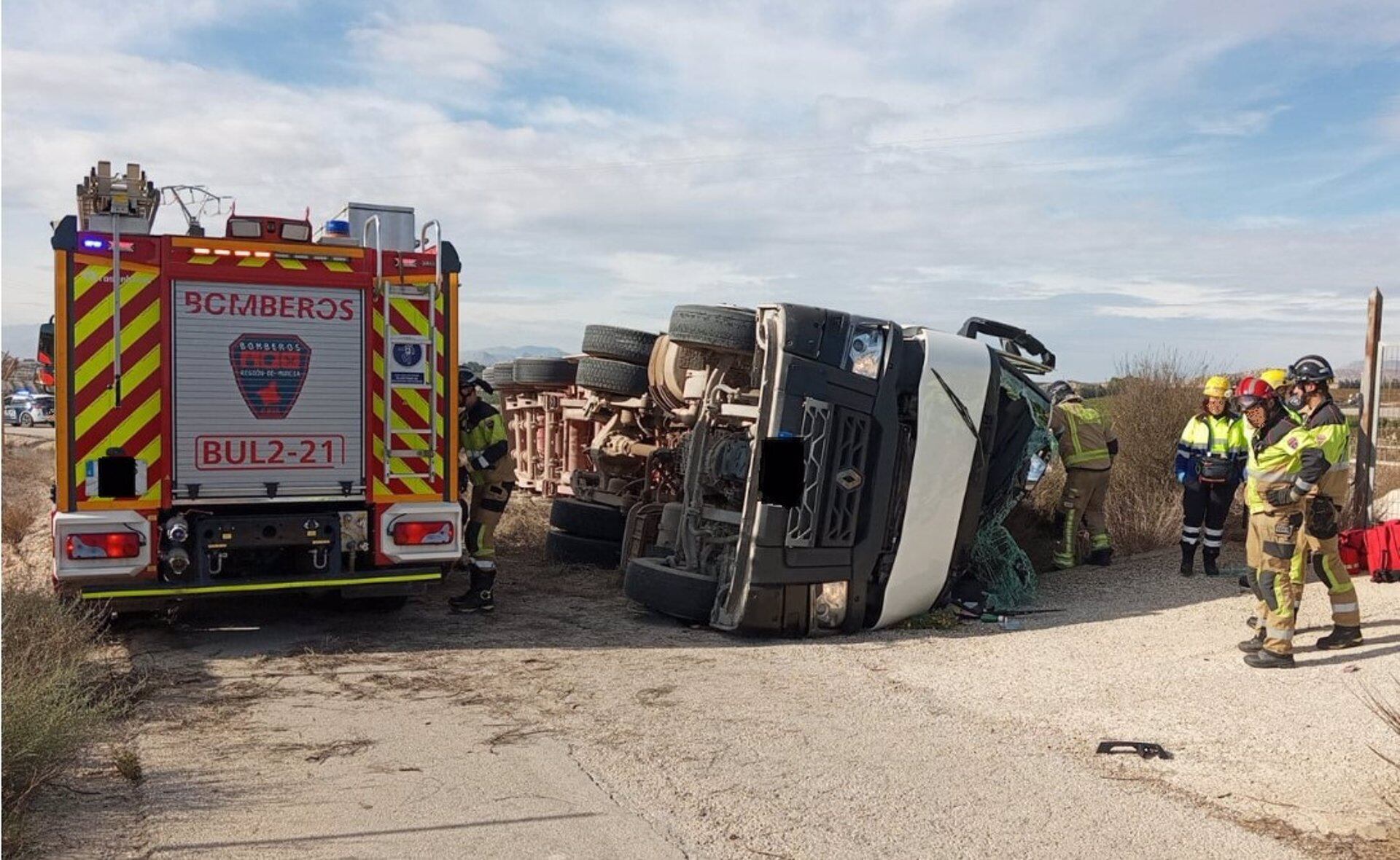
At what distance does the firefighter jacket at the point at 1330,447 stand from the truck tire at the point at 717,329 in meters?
3.53

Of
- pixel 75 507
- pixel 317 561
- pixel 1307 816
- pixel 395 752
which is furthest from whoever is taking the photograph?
pixel 317 561

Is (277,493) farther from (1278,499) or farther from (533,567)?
(1278,499)

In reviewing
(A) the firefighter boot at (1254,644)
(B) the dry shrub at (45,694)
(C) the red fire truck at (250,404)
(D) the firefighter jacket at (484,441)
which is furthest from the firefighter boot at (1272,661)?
(B) the dry shrub at (45,694)

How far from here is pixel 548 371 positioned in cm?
1305

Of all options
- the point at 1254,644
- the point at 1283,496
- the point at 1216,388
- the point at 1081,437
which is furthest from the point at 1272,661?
the point at 1081,437

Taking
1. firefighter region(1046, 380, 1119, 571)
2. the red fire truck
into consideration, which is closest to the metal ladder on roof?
the red fire truck

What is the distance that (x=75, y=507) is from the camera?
6.90 metres

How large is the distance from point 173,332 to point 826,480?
3999 millimetres

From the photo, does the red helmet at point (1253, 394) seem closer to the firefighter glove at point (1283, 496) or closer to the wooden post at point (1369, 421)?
the firefighter glove at point (1283, 496)

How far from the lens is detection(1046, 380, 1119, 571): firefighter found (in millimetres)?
10844

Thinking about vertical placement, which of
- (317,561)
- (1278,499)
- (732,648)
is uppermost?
(1278,499)

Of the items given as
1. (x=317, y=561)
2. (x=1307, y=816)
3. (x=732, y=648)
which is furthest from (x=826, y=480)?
(x=1307, y=816)

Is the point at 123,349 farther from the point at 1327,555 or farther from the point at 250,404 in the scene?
the point at 1327,555

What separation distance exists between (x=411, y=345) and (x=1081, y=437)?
6203mm
